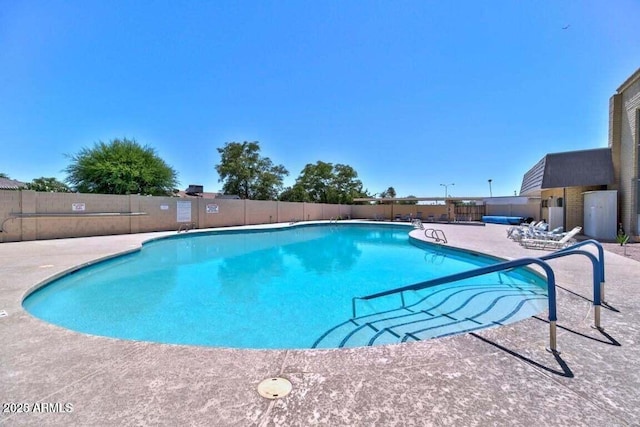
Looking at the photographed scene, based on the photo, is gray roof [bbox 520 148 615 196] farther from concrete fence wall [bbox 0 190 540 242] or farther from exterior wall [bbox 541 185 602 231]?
concrete fence wall [bbox 0 190 540 242]

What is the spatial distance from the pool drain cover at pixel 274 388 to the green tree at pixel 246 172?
92.1 feet

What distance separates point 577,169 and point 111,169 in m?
23.3

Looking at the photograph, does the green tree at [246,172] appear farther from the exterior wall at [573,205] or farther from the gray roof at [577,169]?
the exterior wall at [573,205]

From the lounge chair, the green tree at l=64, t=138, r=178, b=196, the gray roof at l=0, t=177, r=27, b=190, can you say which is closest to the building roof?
the lounge chair

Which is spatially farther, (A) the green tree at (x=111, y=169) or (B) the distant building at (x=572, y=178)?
(A) the green tree at (x=111, y=169)

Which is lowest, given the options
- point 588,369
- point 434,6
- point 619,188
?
point 588,369

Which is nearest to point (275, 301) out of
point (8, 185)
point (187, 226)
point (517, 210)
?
point (187, 226)

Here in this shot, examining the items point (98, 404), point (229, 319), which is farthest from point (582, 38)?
point (98, 404)

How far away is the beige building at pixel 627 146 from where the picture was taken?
9.80m

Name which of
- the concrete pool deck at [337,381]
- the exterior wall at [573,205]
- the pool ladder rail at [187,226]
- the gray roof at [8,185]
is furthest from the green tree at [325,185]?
the concrete pool deck at [337,381]

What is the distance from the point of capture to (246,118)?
66.2ft

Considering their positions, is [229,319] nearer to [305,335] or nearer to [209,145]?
[305,335]

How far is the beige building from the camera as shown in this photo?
386 inches

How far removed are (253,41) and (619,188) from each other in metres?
14.9
